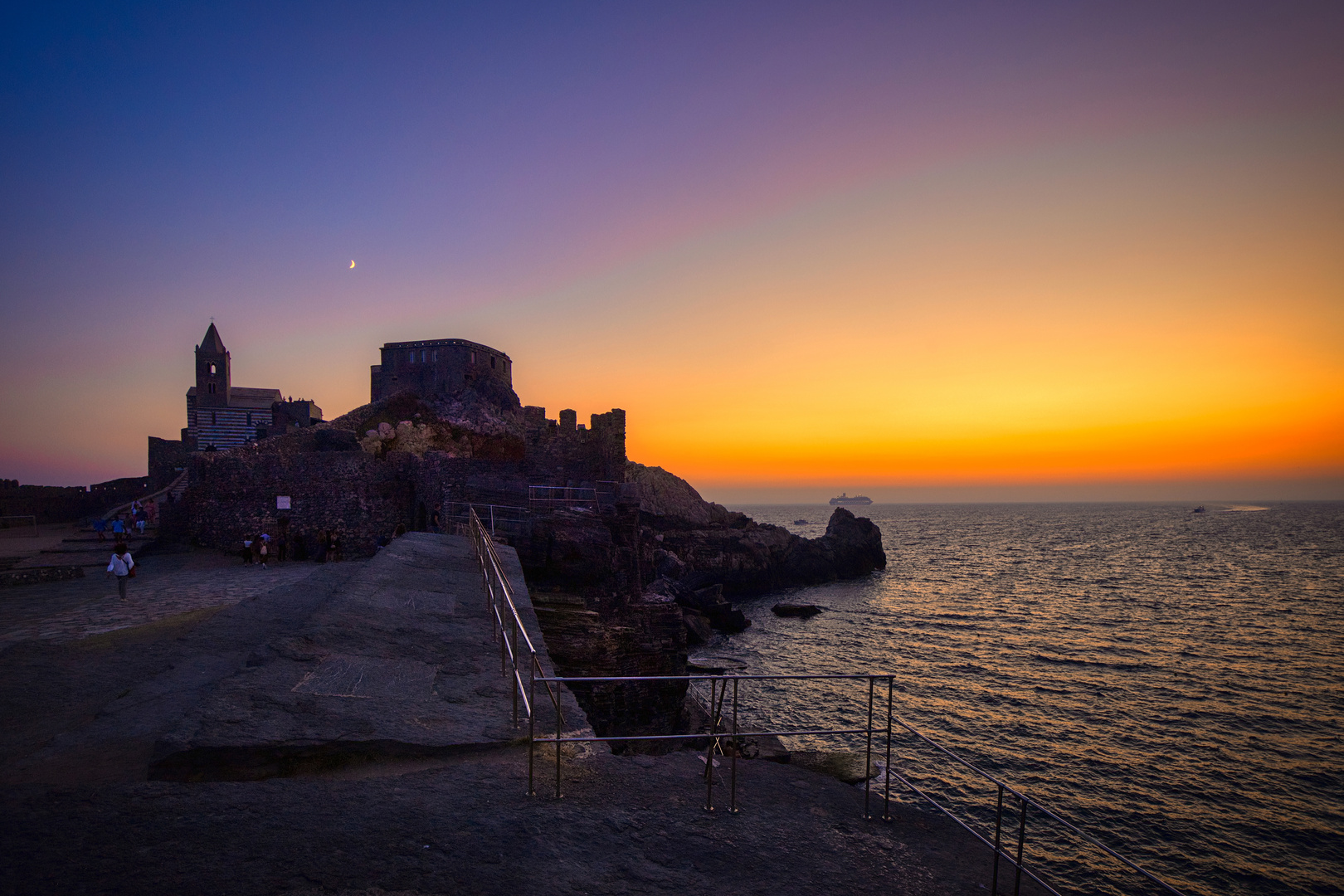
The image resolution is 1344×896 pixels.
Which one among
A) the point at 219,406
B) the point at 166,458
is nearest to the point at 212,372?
the point at 219,406

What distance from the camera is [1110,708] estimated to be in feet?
77.8

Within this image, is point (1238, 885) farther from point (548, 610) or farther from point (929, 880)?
point (548, 610)

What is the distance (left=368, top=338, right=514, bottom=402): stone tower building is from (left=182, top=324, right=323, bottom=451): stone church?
8.65 m

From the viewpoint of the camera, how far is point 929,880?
4.31 m

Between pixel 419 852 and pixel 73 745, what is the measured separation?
3.71 meters

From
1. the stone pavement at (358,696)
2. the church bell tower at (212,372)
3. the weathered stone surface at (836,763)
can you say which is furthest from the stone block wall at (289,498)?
the church bell tower at (212,372)

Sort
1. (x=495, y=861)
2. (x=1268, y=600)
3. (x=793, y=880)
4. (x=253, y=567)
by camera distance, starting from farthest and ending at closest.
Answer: (x=1268, y=600), (x=253, y=567), (x=793, y=880), (x=495, y=861)

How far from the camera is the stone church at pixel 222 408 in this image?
55.2 m

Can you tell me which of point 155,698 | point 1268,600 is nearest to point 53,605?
point 155,698

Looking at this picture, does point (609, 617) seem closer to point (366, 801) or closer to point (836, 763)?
point (836, 763)

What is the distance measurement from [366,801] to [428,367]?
5299 centimetres

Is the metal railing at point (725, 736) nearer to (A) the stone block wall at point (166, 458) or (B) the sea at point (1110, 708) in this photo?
(B) the sea at point (1110, 708)

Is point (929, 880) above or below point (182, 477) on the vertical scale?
below

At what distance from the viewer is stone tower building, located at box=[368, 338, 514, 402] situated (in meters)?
52.0
